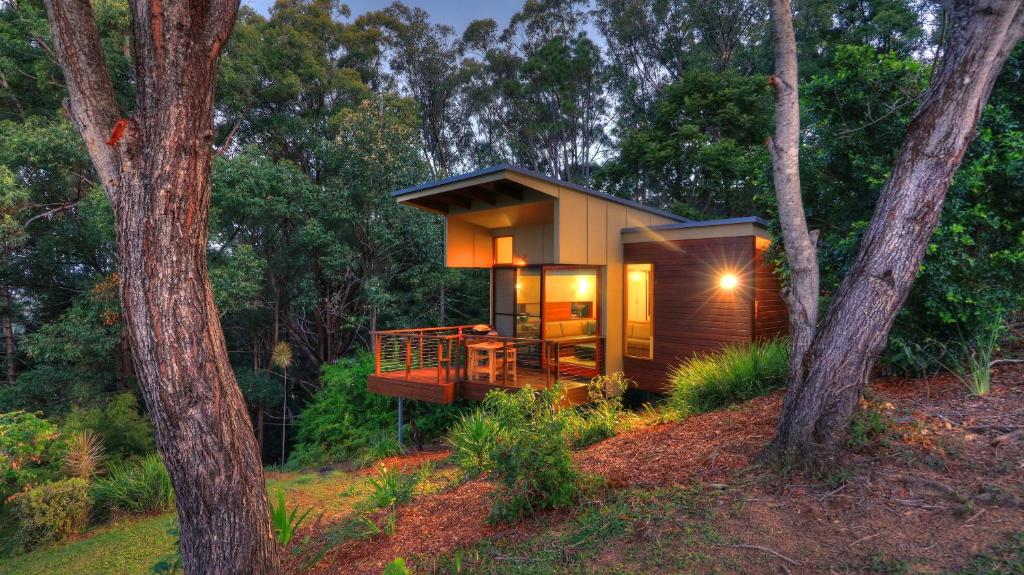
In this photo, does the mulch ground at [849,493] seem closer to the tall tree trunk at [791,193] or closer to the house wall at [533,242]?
the tall tree trunk at [791,193]

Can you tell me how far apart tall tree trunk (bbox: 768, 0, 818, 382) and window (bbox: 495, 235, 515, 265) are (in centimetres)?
688

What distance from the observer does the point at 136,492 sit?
7027mm

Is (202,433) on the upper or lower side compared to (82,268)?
lower

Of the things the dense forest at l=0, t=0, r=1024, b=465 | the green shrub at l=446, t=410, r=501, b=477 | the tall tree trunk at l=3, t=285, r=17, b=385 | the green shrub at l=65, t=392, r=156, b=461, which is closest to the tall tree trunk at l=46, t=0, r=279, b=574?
the green shrub at l=446, t=410, r=501, b=477

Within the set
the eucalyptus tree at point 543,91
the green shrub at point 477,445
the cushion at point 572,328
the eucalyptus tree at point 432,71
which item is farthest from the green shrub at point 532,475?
the eucalyptus tree at point 543,91

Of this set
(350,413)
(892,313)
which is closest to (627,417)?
(892,313)

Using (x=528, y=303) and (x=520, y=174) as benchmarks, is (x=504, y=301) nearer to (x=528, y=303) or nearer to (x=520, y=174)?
(x=528, y=303)

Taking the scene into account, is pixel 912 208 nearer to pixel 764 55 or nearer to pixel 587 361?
Answer: pixel 587 361

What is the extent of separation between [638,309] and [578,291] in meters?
1.30

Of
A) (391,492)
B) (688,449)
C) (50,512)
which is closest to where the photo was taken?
(688,449)

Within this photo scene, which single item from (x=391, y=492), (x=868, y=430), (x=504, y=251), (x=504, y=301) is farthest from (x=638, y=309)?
(x=868, y=430)

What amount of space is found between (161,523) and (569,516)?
6083 mm

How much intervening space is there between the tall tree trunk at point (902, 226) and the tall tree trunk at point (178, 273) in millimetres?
3616

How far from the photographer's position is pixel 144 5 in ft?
9.91
